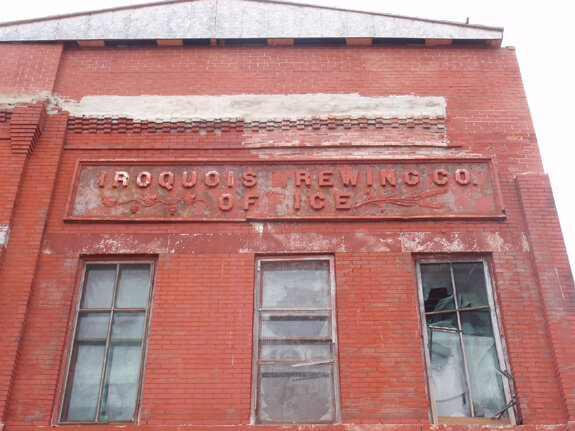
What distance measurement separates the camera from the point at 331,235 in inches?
312

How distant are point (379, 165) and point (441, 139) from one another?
3.34 feet

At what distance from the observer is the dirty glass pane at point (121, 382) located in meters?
7.00

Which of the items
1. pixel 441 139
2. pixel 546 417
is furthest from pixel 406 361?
pixel 441 139

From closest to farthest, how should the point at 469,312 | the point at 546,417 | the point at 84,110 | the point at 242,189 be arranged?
the point at 546,417 → the point at 469,312 → the point at 242,189 → the point at 84,110

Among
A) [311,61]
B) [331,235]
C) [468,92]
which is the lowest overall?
[331,235]

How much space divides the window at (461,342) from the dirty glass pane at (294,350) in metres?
1.25

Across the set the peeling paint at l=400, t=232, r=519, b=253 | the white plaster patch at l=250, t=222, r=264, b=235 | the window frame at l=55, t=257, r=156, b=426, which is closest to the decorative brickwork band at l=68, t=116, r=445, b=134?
the white plaster patch at l=250, t=222, r=264, b=235

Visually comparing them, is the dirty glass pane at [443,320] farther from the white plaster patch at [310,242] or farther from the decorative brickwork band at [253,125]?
the decorative brickwork band at [253,125]

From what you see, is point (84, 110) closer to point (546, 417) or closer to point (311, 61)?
point (311, 61)

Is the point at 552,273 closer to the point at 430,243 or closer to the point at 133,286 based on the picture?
the point at 430,243

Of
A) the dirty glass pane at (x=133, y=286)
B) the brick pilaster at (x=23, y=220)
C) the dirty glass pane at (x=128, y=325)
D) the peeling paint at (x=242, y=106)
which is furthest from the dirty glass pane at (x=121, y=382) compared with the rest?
the peeling paint at (x=242, y=106)

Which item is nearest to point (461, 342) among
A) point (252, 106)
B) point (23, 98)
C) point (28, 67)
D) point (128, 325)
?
point (128, 325)

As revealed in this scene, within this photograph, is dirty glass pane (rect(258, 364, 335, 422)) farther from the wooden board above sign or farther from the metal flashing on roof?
the metal flashing on roof

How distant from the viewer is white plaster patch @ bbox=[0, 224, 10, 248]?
7.73m
